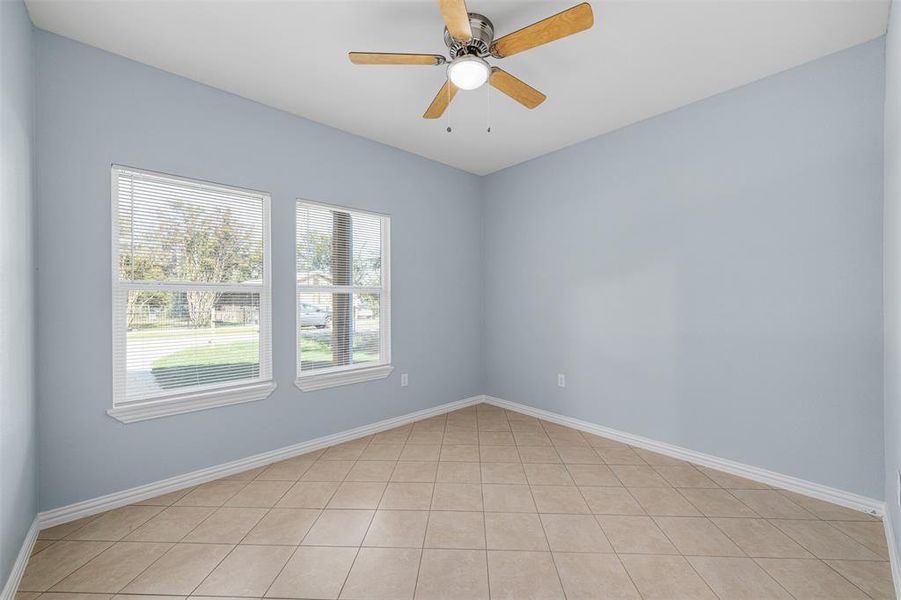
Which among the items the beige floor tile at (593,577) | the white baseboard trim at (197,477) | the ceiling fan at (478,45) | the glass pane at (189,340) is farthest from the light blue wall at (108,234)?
the beige floor tile at (593,577)

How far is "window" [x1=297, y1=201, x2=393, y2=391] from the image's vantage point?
3158 millimetres

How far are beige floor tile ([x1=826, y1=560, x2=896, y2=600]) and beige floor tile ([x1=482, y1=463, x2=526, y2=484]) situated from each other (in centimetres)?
157

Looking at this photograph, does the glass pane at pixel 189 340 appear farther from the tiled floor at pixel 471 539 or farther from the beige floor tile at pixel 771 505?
the beige floor tile at pixel 771 505

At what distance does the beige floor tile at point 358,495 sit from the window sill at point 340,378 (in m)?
0.87

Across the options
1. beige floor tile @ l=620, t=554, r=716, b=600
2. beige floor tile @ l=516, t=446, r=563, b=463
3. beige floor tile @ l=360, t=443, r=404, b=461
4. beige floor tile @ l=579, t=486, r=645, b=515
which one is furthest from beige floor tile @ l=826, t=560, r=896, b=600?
beige floor tile @ l=360, t=443, r=404, b=461

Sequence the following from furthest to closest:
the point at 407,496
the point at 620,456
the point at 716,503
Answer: the point at 620,456, the point at 407,496, the point at 716,503

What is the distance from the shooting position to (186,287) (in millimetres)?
2551

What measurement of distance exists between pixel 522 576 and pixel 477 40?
2631 mm

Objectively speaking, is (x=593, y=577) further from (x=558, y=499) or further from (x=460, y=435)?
(x=460, y=435)

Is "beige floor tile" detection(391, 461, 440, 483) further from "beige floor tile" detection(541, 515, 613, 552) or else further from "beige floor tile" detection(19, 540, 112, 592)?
"beige floor tile" detection(19, 540, 112, 592)

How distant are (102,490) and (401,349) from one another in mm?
2283

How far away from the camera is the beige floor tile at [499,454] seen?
116 inches

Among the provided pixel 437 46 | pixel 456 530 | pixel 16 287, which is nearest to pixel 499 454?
pixel 456 530

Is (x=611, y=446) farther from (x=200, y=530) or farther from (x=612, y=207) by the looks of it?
(x=200, y=530)
